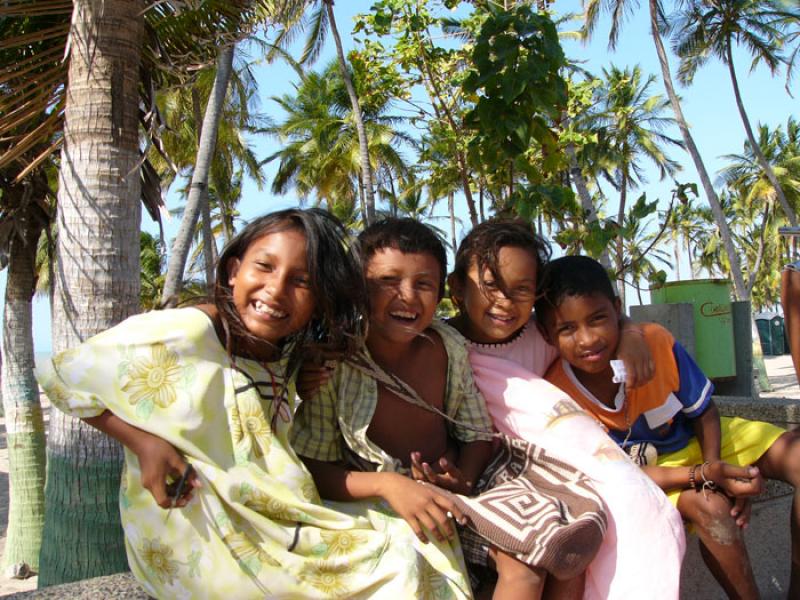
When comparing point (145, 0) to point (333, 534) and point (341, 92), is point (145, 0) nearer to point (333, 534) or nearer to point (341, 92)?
point (333, 534)

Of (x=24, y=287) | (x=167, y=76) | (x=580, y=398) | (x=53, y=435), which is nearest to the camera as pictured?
(x=580, y=398)

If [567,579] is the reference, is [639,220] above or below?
above

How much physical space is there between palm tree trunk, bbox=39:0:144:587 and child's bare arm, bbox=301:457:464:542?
147cm

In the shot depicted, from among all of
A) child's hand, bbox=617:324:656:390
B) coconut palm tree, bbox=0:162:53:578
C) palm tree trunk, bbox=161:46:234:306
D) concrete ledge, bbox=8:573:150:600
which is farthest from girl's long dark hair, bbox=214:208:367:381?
coconut palm tree, bbox=0:162:53:578

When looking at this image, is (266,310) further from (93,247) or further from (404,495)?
(93,247)

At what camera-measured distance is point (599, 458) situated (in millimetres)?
2209

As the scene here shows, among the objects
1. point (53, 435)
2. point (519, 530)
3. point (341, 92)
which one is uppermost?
point (341, 92)

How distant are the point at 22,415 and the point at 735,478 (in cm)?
708

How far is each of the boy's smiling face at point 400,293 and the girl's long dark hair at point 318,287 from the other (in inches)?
4.7

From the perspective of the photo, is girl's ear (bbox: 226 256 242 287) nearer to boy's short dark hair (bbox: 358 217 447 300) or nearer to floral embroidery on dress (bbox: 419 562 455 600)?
boy's short dark hair (bbox: 358 217 447 300)

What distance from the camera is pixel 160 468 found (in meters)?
1.67

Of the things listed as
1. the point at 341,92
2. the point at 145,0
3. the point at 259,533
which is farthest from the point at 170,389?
the point at 341,92

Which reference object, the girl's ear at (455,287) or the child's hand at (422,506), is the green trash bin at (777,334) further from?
the child's hand at (422,506)

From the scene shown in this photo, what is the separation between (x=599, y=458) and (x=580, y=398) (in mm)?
445
